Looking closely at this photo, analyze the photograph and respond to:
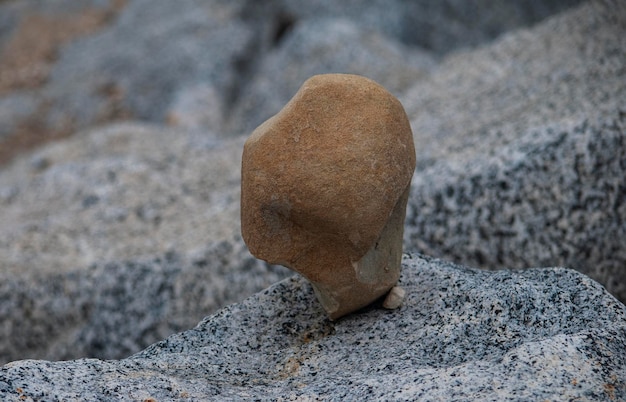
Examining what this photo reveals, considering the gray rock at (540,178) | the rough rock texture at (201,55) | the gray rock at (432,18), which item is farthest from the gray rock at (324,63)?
the gray rock at (540,178)

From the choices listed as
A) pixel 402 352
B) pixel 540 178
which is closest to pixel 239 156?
pixel 540 178

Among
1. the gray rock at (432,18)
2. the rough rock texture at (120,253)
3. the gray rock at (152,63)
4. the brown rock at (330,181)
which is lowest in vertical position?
the gray rock at (152,63)

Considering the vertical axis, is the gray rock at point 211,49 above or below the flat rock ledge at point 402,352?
below

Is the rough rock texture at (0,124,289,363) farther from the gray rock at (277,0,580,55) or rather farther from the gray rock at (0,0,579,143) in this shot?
the gray rock at (277,0,580,55)

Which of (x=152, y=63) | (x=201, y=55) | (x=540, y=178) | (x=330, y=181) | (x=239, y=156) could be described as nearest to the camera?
(x=330, y=181)

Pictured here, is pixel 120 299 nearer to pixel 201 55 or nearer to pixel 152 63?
pixel 201 55

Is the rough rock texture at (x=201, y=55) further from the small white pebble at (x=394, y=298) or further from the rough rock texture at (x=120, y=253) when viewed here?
the small white pebble at (x=394, y=298)
